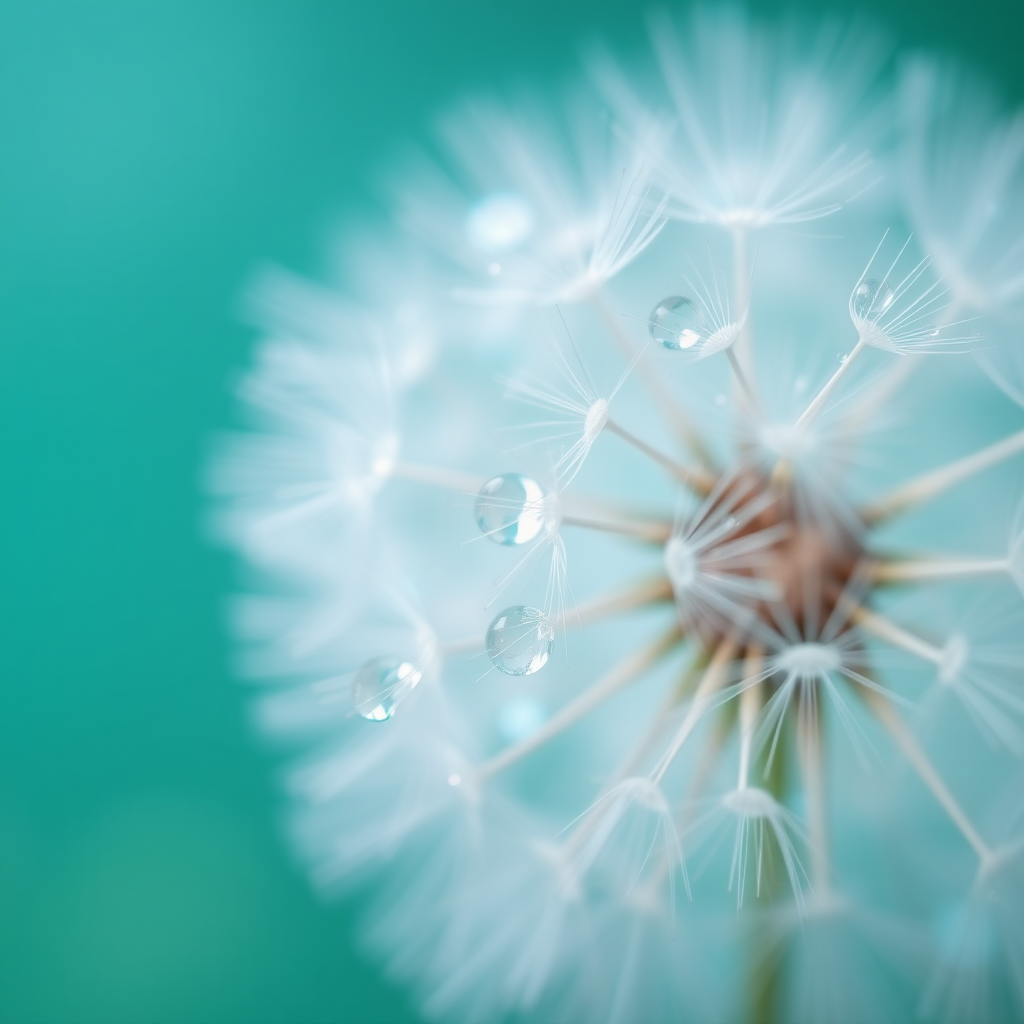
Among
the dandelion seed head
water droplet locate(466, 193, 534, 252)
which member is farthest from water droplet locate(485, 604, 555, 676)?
water droplet locate(466, 193, 534, 252)

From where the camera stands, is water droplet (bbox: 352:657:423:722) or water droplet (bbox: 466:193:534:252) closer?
water droplet (bbox: 352:657:423:722)

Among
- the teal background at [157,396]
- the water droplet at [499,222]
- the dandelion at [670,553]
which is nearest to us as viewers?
the dandelion at [670,553]

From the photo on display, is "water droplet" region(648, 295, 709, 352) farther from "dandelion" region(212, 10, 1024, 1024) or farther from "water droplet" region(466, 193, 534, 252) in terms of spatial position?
"water droplet" region(466, 193, 534, 252)

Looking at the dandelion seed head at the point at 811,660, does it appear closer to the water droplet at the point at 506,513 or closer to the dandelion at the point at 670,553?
the dandelion at the point at 670,553

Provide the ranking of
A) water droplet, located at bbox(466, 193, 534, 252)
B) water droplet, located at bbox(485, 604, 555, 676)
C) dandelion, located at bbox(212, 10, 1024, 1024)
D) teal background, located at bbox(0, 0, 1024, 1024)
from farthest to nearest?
1. teal background, located at bbox(0, 0, 1024, 1024)
2. water droplet, located at bbox(466, 193, 534, 252)
3. dandelion, located at bbox(212, 10, 1024, 1024)
4. water droplet, located at bbox(485, 604, 555, 676)

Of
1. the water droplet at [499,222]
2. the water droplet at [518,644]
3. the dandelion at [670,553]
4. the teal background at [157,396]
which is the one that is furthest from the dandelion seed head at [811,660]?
the teal background at [157,396]

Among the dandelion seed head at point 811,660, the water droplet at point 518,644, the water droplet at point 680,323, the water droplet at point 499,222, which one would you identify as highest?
the water droplet at point 499,222

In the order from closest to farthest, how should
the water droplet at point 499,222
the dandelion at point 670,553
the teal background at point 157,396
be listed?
the dandelion at point 670,553 → the water droplet at point 499,222 → the teal background at point 157,396
